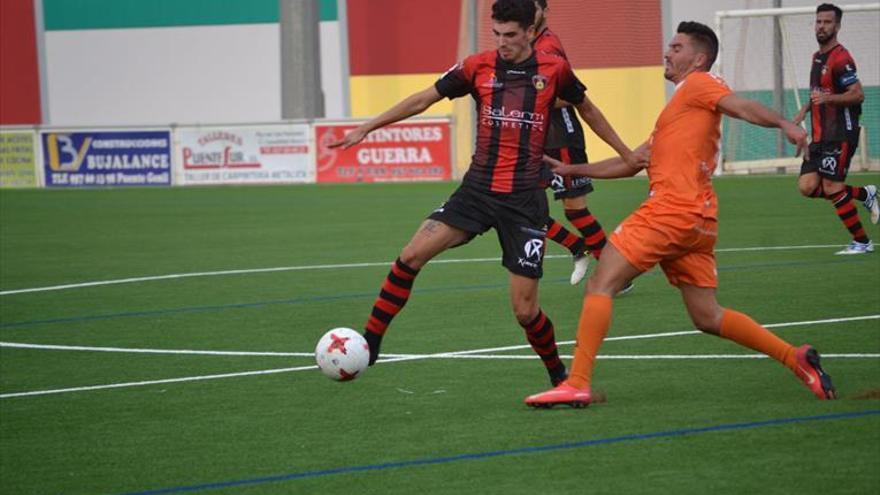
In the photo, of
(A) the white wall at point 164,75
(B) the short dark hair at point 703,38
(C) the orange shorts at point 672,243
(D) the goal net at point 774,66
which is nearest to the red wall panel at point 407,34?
(A) the white wall at point 164,75

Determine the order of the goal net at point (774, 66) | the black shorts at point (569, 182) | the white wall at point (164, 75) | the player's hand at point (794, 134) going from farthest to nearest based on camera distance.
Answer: the white wall at point (164, 75), the goal net at point (774, 66), the black shorts at point (569, 182), the player's hand at point (794, 134)

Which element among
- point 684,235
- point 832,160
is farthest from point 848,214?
point 684,235

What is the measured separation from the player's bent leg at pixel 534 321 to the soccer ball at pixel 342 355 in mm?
874

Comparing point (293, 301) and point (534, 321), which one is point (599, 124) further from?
point (293, 301)

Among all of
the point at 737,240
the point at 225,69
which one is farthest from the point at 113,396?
the point at 225,69

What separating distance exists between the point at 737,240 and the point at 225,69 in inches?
1026

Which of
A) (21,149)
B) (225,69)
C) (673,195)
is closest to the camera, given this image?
(673,195)

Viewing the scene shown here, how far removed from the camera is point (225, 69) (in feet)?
135

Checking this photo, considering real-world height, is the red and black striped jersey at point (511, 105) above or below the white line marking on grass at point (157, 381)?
above

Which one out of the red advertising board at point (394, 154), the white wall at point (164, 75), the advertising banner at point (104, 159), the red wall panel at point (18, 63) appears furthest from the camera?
the red wall panel at point (18, 63)

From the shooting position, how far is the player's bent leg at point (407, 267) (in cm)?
820

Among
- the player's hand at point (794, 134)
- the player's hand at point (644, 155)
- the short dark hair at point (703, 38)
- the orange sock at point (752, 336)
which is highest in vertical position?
the short dark hair at point (703, 38)

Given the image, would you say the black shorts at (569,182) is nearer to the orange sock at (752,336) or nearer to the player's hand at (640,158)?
the player's hand at (640,158)

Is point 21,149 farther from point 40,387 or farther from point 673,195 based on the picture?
point 673,195
